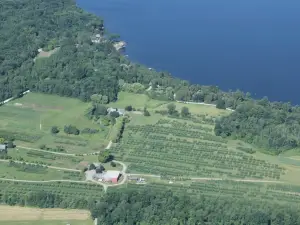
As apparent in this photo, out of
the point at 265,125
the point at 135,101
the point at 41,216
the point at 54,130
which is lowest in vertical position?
the point at 41,216

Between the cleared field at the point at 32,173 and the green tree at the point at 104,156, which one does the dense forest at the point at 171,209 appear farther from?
the green tree at the point at 104,156

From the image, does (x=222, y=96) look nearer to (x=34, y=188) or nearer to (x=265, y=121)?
(x=265, y=121)

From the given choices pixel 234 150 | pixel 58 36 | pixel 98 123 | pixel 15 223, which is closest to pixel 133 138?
pixel 98 123

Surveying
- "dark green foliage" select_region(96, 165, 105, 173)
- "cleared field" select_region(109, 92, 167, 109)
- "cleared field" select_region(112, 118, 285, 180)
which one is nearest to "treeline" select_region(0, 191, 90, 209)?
"dark green foliage" select_region(96, 165, 105, 173)

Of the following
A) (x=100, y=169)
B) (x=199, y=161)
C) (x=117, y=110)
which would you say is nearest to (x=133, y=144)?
(x=100, y=169)

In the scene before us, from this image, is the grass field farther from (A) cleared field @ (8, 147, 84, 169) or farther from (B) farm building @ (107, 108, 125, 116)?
(B) farm building @ (107, 108, 125, 116)

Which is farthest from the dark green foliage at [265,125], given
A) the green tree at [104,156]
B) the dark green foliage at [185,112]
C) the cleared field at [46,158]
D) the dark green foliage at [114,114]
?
the cleared field at [46,158]

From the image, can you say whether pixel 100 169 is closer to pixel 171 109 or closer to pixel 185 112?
pixel 171 109
